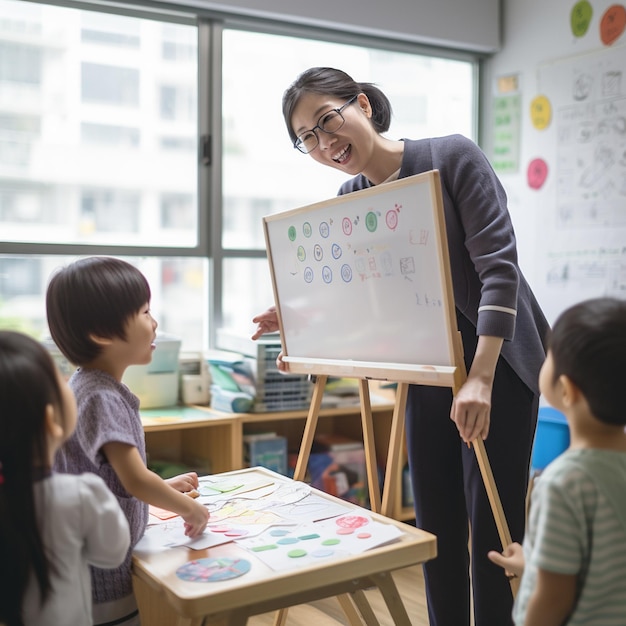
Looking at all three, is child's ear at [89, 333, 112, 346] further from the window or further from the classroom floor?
the window

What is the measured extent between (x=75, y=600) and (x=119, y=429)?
0.30 metres

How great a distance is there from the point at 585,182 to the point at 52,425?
273 centimetres

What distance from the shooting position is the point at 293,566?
1416 mm

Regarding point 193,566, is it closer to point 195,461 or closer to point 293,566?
point 293,566

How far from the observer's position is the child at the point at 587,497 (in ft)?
3.77

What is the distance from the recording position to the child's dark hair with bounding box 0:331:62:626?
1200 millimetres

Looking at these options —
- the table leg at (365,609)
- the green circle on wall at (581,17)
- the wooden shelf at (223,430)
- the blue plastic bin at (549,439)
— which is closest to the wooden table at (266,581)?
the table leg at (365,609)

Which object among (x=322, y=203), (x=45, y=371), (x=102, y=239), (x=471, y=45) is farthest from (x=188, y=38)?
(x=45, y=371)

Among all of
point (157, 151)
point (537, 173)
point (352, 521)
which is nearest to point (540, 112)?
point (537, 173)

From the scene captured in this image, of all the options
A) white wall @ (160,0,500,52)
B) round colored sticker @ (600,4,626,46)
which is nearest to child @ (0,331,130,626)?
white wall @ (160,0,500,52)

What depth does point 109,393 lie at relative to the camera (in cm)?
151

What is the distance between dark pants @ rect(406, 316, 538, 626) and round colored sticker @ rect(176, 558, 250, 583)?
0.61m

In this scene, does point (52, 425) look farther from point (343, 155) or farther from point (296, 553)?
point (343, 155)

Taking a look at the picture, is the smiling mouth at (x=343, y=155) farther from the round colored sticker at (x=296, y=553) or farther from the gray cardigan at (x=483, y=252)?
the round colored sticker at (x=296, y=553)
